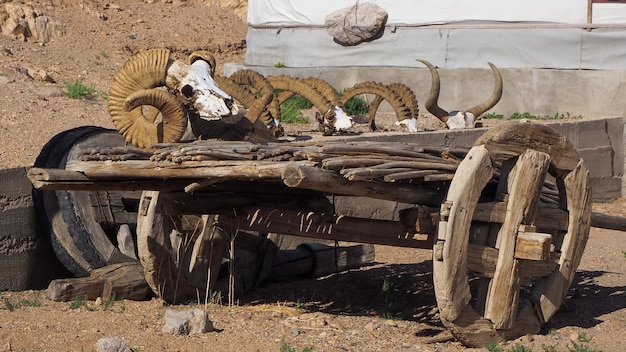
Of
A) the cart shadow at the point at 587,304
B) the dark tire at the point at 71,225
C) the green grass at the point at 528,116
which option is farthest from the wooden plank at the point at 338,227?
the green grass at the point at 528,116

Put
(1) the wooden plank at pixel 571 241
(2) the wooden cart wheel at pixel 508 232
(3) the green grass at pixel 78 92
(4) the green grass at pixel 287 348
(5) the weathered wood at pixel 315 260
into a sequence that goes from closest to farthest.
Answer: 1. (2) the wooden cart wheel at pixel 508 232
2. (4) the green grass at pixel 287 348
3. (1) the wooden plank at pixel 571 241
4. (5) the weathered wood at pixel 315 260
5. (3) the green grass at pixel 78 92

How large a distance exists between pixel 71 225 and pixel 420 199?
272 cm

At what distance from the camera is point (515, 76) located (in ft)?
48.6

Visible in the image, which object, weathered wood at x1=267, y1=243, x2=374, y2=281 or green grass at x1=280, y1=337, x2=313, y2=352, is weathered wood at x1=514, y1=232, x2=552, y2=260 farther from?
weathered wood at x1=267, y1=243, x2=374, y2=281

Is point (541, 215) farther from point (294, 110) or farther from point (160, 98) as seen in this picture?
point (294, 110)

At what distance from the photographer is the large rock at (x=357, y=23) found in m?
16.1

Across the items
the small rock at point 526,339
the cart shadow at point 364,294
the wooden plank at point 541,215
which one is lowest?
the cart shadow at point 364,294

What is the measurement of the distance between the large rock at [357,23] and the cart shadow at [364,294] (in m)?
8.43

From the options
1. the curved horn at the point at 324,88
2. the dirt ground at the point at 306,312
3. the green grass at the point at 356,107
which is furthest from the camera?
the green grass at the point at 356,107

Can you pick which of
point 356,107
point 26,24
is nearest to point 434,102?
point 356,107

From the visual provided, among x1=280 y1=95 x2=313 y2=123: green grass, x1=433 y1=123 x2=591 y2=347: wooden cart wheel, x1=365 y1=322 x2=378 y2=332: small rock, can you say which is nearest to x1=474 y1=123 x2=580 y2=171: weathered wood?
x1=433 y1=123 x2=591 y2=347: wooden cart wheel

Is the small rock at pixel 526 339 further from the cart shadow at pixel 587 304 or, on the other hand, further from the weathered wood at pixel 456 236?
the weathered wood at pixel 456 236

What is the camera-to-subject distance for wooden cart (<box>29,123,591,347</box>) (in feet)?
17.3

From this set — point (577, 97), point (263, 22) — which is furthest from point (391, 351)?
point (263, 22)
